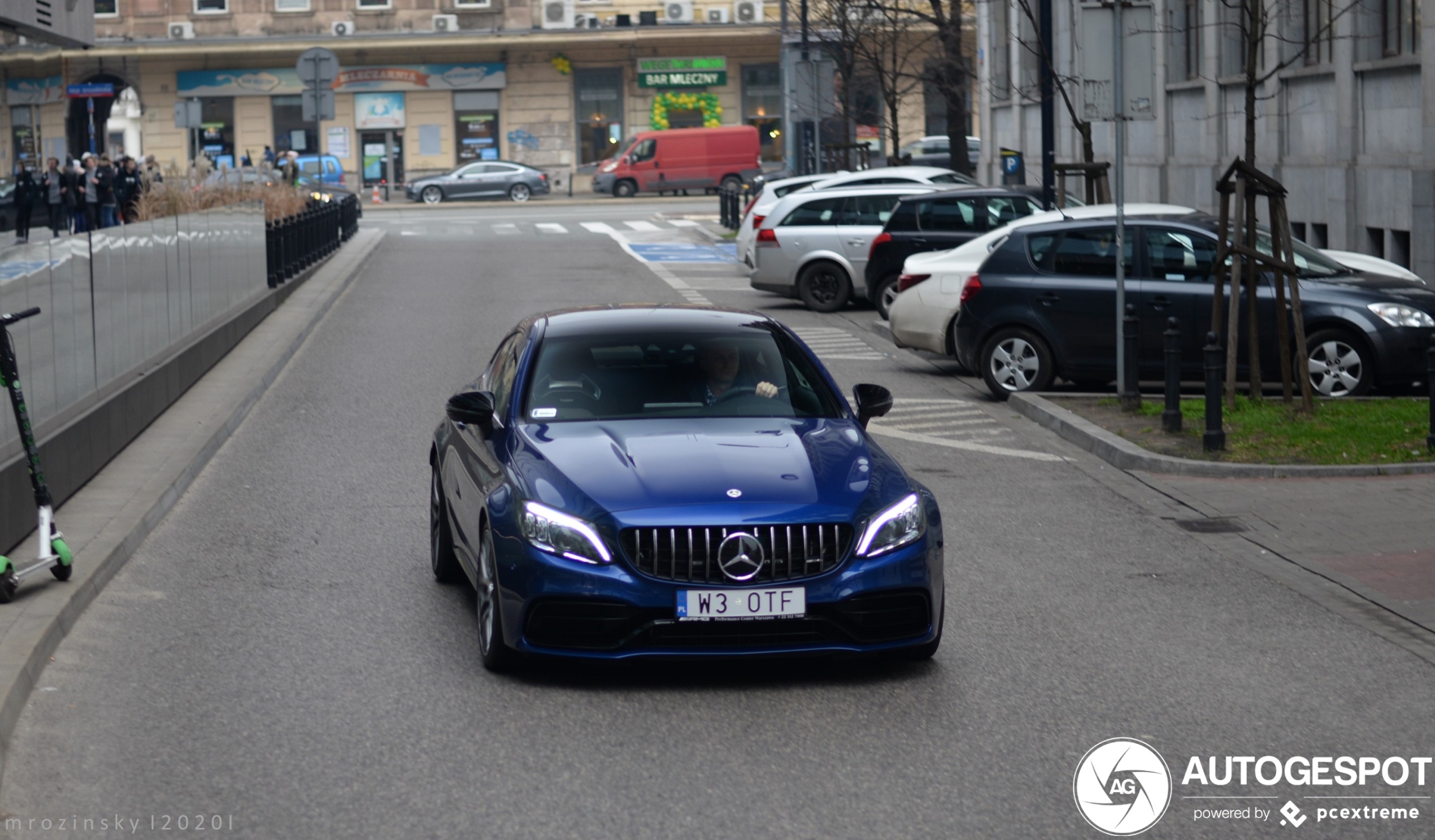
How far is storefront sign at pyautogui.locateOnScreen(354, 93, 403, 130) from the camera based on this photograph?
65.1 metres

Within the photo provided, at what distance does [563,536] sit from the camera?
666 cm

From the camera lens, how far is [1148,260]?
15234 millimetres

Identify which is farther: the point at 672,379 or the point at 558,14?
→ the point at 558,14

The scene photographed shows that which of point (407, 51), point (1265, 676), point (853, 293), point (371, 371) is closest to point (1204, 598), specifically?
point (1265, 676)

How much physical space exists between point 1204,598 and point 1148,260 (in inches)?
285

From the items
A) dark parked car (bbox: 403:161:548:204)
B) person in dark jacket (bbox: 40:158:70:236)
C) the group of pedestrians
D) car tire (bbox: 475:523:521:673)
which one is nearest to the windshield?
car tire (bbox: 475:523:521:673)

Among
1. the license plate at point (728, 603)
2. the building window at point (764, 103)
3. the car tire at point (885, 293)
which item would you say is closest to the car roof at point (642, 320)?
the license plate at point (728, 603)

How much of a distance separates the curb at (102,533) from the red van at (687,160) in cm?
4254

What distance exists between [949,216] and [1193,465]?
10156mm

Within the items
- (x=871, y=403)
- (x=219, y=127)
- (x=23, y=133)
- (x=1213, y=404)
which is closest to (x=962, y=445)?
(x=1213, y=404)

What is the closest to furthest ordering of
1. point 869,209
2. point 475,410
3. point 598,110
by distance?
point 475,410, point 869,209, point 598,110

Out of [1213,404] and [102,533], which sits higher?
[1213,404]

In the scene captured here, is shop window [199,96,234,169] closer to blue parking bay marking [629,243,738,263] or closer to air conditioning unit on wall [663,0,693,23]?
air conditioning unit on wall [663,0,693,23]

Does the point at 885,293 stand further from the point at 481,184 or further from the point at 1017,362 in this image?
the point at 481,184
